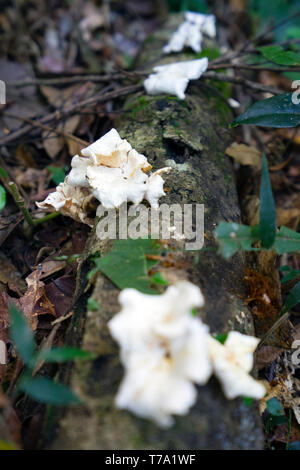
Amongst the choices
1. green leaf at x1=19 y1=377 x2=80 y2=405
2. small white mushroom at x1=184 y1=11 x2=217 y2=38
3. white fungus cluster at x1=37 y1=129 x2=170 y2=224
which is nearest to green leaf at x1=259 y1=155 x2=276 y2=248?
white fungus cluster at x1=37 y1=129 x2=170 y2=224

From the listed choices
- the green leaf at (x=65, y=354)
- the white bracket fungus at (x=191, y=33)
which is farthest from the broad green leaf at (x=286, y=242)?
the white bracket fungus at (x=191, y=33)

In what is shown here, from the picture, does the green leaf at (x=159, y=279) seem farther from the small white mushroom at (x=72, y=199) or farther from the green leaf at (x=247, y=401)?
the small white mushroom at (x=72, y=199)

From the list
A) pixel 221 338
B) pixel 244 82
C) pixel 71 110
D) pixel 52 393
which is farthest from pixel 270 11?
pixel 52 393

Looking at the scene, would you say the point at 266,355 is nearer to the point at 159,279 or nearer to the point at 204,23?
the point at 159,279

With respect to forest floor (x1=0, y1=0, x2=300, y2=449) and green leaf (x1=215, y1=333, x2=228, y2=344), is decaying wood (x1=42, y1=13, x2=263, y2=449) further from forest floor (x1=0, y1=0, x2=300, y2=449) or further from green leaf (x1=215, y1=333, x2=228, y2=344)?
forest floor (x1=0, y1=0, x2=300, y2=449)

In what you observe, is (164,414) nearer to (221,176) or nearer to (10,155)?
(221,176)

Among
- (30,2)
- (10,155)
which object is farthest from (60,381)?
(30,2)
